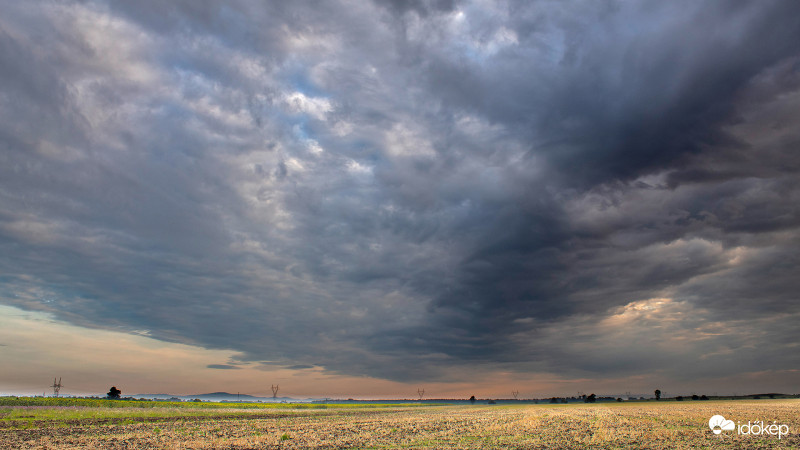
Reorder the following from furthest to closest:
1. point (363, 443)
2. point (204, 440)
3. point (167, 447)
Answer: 1. point (204, 440)
2. point (363, 443)
3. point (167, 447)

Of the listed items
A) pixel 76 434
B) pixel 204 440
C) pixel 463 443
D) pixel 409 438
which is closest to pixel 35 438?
pixel 76 434

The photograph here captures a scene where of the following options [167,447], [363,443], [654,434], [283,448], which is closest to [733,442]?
[654,434]

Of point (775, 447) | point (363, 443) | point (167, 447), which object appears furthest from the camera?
point (363, 443)

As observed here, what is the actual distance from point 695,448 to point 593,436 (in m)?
8.41

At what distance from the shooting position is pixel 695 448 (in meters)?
24.9

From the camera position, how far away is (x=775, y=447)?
24031 millimetres

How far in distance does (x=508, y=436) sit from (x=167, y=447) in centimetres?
2458

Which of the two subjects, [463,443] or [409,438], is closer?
[463,443]

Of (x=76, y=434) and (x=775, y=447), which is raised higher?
(x=775, y=447)

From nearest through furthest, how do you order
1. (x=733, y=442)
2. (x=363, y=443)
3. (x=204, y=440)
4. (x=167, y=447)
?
(x=733, y=442) < (x=167, y=447) < (x=363, y=443) < (x=204, y=440)

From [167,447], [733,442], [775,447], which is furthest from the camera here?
[167,447]

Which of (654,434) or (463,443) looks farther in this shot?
(654,434)

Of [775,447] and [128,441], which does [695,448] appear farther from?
[128,441]

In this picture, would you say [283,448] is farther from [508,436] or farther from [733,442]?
[733,442]
